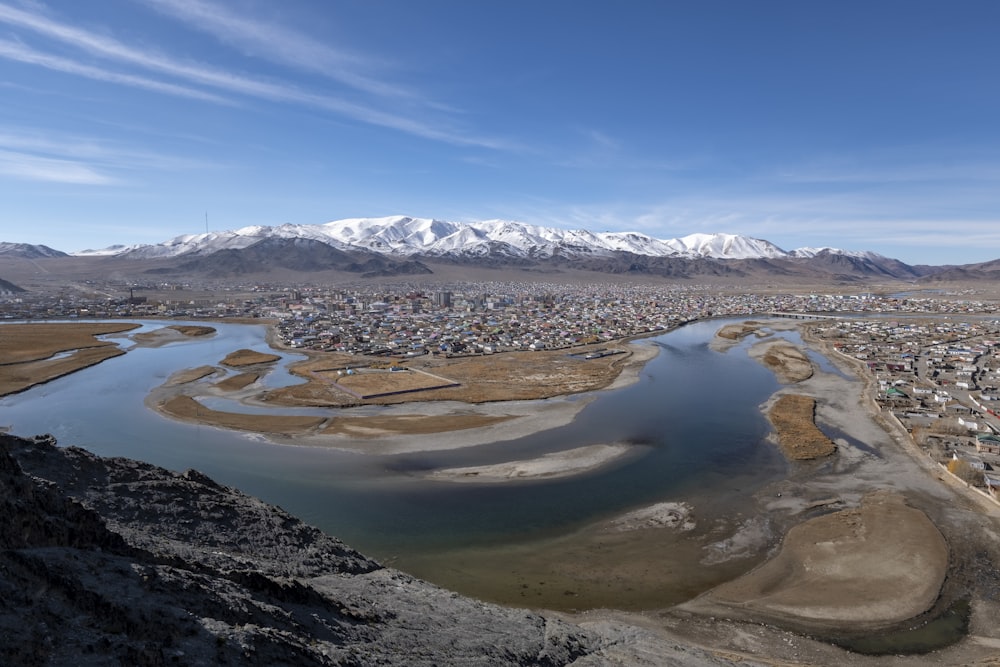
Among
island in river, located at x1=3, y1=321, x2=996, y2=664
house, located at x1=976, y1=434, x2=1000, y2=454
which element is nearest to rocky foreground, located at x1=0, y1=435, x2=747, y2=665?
island in river, located at x1=3, y1=321, x2=996, y2=664

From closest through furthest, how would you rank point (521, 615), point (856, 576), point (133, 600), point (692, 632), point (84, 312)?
point (133, 600)
point (521, 615)
point (692, 632)
point (856, 576)
point (84, 312)

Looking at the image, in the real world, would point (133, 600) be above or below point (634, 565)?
above

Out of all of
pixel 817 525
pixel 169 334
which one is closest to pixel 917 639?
pixel 817 525

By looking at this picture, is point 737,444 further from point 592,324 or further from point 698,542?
point 592,324

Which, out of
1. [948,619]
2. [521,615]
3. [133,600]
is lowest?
[948,619]

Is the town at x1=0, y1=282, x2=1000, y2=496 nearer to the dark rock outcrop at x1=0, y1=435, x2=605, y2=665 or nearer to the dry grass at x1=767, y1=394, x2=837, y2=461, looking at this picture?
the dry grass at x1=767, y1=394, x2=837, y2=461

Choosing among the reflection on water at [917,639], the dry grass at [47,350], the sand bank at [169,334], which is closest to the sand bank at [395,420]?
the dry grass at [47,350]

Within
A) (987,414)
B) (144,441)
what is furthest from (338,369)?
(987,414)
